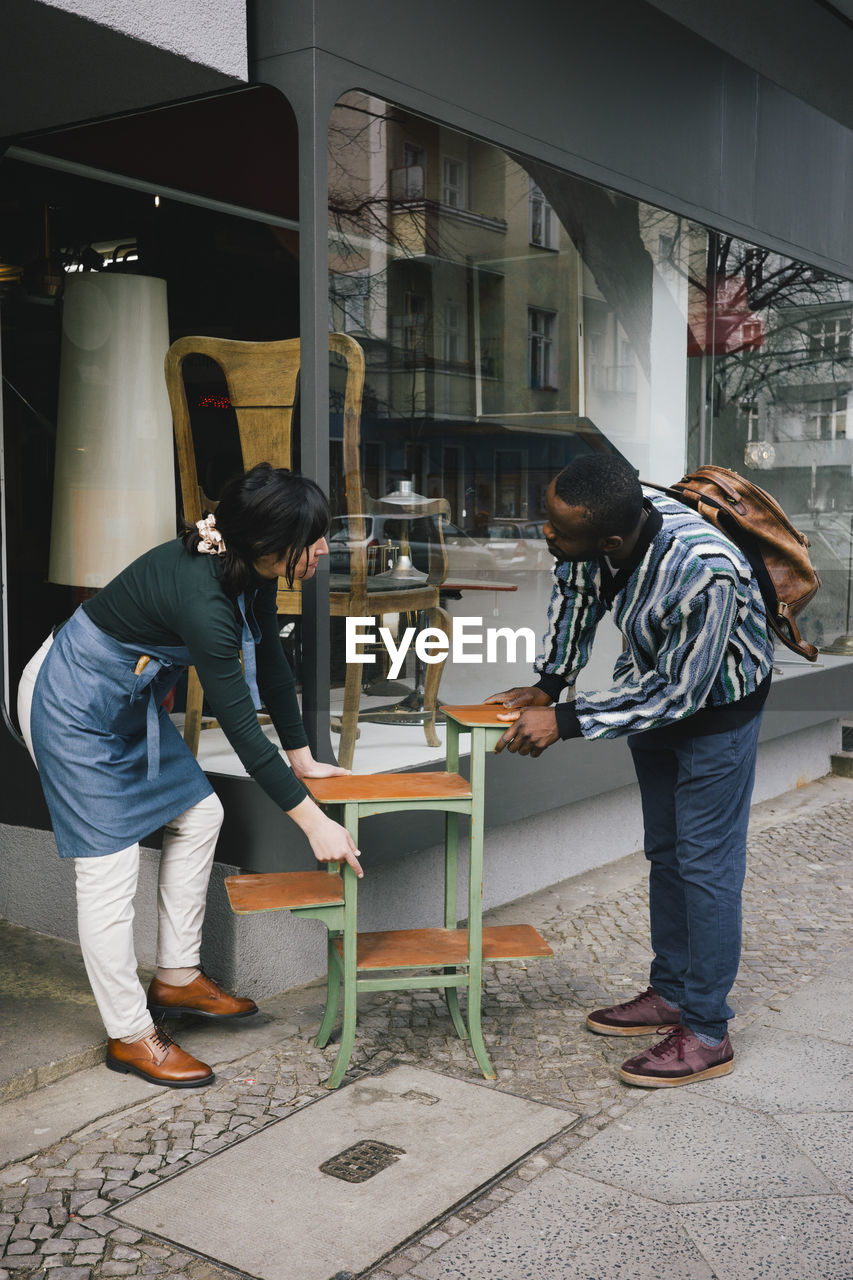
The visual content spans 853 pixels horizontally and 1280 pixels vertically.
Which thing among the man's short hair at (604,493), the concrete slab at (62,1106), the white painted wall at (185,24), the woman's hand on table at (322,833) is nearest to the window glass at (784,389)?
the white painted wall at (185,24)

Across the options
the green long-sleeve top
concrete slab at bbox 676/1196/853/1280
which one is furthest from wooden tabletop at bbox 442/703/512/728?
concrete slab at bbox 676/1196/853/1280

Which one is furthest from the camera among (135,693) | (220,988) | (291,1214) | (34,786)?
(34,786)

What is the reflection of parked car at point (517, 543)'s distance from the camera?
4996 millimetres

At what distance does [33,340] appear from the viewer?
4.54 meters

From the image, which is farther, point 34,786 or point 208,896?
point 34,786

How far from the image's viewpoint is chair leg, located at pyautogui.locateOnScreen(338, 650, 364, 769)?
A: 4.15 meters

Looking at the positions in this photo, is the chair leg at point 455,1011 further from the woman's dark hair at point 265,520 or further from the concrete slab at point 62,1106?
the woman's dark hair at point 265,520

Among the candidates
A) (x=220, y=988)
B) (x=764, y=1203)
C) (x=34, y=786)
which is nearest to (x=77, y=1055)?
(x=220, y=988)

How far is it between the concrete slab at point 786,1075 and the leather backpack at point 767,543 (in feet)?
3.94

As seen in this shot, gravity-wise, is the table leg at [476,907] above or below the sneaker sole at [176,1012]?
above

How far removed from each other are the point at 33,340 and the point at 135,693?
1.96m

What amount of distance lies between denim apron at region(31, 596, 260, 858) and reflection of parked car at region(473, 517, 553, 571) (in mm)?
1902

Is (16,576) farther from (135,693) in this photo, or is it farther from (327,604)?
(135,693)

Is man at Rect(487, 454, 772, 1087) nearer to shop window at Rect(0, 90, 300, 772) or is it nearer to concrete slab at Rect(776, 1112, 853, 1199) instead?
concrete slab at Rect(776, 1112, 853, 1199)
